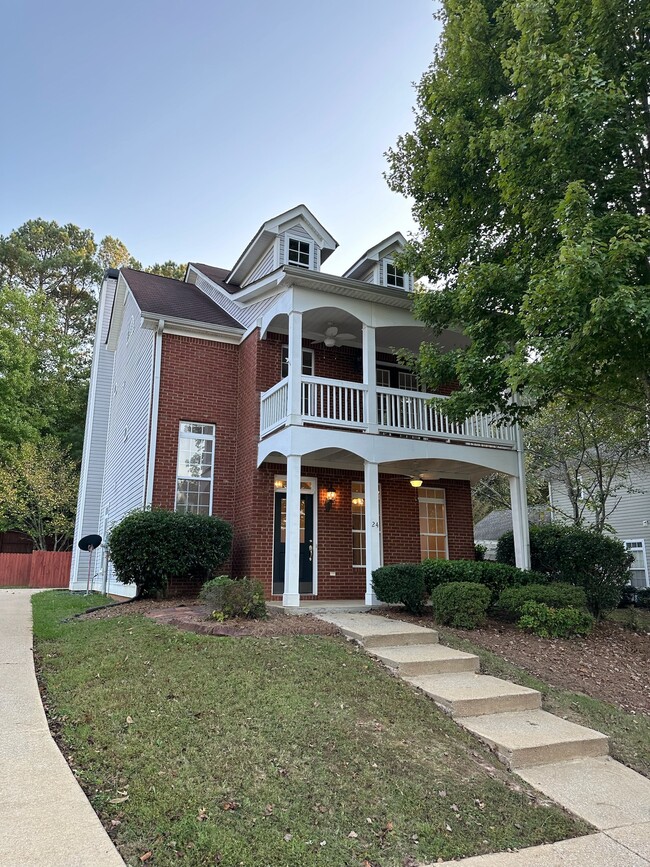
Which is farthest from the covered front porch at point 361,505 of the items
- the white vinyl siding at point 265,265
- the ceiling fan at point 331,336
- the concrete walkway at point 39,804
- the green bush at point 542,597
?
the concrete walkway at point 39,804

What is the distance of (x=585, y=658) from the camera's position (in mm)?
7461

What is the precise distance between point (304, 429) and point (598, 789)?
718 centimetres

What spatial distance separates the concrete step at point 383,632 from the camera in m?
7.17

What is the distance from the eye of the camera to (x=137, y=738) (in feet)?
13.6

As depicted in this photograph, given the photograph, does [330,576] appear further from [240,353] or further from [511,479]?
[240,353]

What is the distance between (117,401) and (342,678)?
573 inches

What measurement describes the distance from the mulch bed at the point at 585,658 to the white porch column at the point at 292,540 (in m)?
1.68

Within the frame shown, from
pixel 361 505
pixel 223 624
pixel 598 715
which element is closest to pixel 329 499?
pixel 361 505

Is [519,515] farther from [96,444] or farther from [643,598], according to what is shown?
[96,444]

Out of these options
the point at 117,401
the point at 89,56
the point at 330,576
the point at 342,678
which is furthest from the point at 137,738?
the point at 117,401

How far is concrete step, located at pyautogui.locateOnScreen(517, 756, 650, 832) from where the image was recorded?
12.3 feet

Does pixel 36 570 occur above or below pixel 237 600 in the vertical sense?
below

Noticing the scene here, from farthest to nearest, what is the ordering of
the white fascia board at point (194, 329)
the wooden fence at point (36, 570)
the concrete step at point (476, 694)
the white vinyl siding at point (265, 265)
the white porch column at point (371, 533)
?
the wooden fence at point (36, 570) → the white vinyl siding at point (265, 265) → the white fascia board at point (194, 329) → the white porch column at point (371, 533) → the concrete step at point (476, 694)

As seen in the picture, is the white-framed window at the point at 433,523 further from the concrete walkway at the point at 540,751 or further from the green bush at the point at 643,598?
the concrete walkway at the point at 540,751
